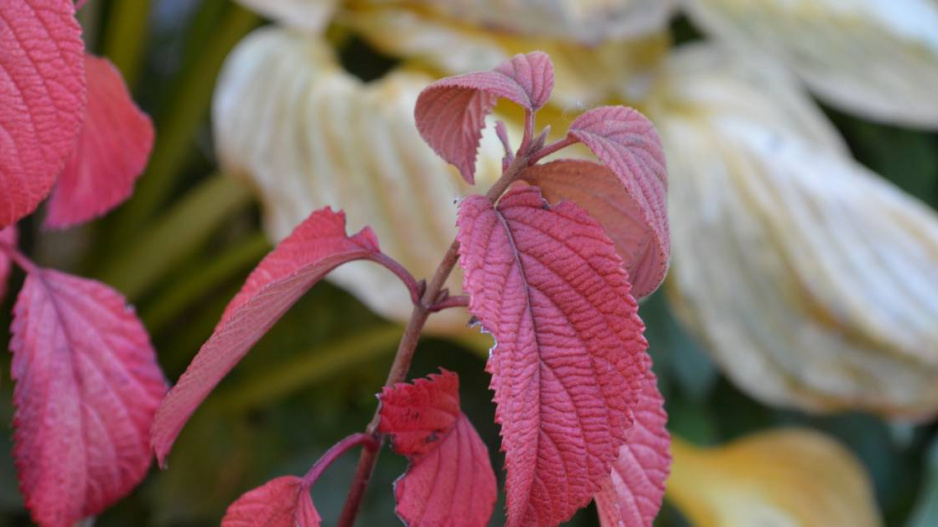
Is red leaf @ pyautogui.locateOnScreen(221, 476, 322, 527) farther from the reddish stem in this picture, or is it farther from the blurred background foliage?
the blurred background foliage

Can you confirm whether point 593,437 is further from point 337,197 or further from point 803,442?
point 803,442

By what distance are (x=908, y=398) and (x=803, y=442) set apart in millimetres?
95

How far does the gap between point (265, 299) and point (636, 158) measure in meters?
0.07

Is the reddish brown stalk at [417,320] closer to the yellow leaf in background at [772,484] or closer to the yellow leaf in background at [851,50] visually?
the yellow leaf in background at [772,484]

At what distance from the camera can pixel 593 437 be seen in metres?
0.16

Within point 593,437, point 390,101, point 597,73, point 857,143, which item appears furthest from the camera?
point 857,143

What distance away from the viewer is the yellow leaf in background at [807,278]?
0.55 meters

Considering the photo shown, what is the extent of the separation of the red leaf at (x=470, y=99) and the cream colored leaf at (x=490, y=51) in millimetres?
317

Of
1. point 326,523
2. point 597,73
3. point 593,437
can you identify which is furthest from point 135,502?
point 593,437

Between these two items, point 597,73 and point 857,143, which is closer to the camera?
point 597,73

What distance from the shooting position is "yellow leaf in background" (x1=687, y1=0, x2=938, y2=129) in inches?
25.1

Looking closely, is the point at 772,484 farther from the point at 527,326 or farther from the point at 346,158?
the point at 527,326

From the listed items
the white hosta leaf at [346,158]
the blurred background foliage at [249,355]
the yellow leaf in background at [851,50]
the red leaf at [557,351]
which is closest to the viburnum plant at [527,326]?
the red leaf at [557,351]

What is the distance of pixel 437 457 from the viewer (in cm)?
19
